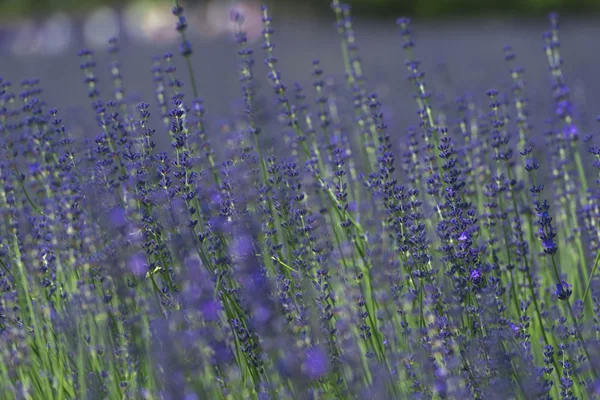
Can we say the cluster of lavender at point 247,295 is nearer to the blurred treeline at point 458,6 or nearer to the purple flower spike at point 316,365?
the purple flower spike at point 316,365

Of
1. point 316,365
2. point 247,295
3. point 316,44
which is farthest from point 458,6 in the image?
point 316,365

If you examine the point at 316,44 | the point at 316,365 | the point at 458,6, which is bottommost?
the point at 316,365

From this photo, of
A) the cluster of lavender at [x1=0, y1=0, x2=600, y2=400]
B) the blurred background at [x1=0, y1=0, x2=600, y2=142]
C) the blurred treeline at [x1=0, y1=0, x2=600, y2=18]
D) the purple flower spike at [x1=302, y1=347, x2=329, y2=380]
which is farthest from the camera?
the blurred treeline at [x1=0, y1=0, x2=600, y2=18]

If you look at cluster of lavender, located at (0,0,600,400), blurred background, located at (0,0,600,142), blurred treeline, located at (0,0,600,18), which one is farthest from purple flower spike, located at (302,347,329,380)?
blurred treeline, located at (0,0,600,18)

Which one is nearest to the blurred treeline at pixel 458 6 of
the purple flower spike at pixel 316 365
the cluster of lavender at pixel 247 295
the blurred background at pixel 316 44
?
the blurred background at pixel 316 44

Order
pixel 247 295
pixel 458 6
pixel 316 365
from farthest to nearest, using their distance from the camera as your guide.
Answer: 1. pixel 458 6
2. pixel 247 295
3. pixel 316 365

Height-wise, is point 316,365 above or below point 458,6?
below

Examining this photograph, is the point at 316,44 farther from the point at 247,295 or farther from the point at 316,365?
the point at 316,365

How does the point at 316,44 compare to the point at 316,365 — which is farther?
the point at 316,44

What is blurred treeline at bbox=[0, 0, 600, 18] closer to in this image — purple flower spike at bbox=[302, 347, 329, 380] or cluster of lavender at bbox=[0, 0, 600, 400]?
cluster of lavender at bbox=[0, 0, 600, 400]
